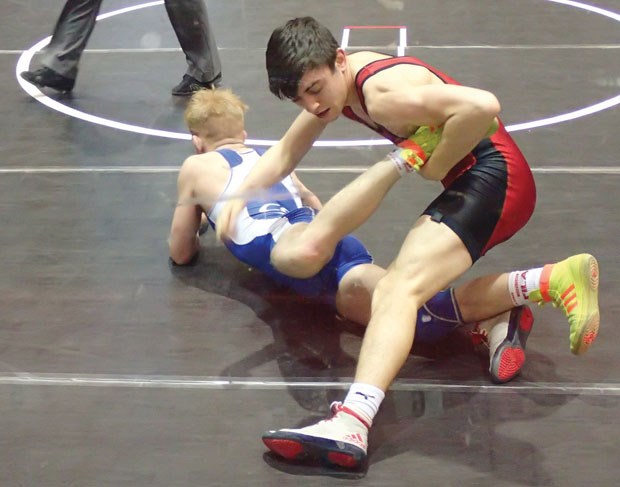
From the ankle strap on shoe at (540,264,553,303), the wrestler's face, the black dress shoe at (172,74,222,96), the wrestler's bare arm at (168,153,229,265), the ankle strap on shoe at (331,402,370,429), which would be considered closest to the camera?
the ankle strap on shoe at (331,402,370,429)

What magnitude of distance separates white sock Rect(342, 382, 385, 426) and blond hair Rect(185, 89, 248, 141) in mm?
1366

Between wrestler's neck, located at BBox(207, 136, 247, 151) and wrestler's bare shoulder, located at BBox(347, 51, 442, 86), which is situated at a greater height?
wrestler's bare shoulder, located at BBox(347, 51, 442, 86)

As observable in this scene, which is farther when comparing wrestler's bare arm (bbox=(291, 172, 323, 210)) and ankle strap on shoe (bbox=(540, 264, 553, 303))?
wrestler's bare arm (bbox=(291, 172, 323, 210))

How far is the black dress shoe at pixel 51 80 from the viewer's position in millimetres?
5129

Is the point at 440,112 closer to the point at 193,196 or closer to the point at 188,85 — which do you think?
the point at 193,196

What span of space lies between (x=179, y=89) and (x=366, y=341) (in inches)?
113

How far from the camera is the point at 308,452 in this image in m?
2.45

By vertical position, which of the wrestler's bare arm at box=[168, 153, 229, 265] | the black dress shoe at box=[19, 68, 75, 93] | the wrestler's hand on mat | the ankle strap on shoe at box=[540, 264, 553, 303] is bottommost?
the black dress shoe at box=[19, 68, 75, 93]

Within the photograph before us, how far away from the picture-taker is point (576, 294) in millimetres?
2764

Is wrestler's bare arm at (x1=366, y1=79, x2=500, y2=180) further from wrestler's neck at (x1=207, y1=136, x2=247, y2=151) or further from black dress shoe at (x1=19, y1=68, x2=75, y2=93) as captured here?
black dress shoe at (x1=19, y1=68, x2=75, y2=93)

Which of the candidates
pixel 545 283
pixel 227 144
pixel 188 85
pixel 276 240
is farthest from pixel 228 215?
pixel 188 85

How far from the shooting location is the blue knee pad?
2.93 m

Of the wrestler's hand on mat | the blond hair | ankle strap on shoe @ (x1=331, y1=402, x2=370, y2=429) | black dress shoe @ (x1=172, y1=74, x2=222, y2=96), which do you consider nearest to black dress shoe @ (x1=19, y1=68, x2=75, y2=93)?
black dress shoe @ (x1=172, y1=74, x2=222, y2=96)

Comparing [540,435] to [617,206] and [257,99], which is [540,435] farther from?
[257,99]
